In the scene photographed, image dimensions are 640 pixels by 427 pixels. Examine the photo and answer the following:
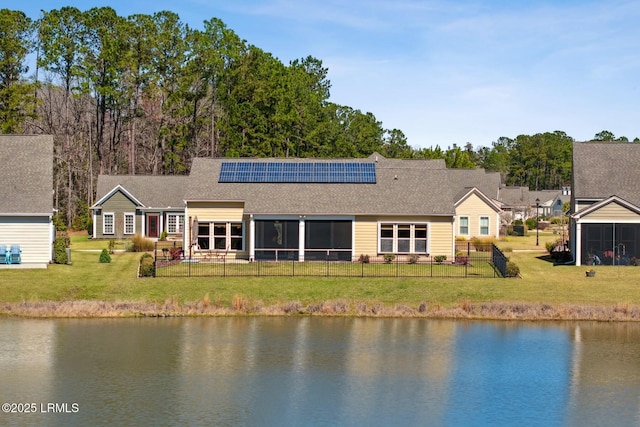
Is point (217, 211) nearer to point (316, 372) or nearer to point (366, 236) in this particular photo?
point (366, 236)

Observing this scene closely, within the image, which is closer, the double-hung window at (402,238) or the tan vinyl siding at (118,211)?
the double-hung window at (402,238)

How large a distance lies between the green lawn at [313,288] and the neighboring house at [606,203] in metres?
3.33

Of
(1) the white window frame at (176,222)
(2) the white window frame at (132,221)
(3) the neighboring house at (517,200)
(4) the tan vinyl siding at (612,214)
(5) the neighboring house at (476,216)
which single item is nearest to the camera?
(4) the tan vinyl siding at (612,214)

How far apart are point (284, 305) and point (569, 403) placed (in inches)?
590

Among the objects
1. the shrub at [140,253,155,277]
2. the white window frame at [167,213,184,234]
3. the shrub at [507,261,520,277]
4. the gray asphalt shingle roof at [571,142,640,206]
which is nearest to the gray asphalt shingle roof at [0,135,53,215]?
the shrub at [140,253,155,277]

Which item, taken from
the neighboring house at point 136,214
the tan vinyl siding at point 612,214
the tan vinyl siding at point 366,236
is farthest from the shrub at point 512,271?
the neighboring house at point 136,214

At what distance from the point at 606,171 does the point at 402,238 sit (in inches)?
519

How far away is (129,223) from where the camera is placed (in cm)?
6488

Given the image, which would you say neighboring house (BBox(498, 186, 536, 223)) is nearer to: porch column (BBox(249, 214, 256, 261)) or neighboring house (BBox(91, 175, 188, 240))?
neighboring house (BBox(91, 175, 188, 240))

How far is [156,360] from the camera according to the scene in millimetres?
28125

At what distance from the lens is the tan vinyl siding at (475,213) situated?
67.4 m

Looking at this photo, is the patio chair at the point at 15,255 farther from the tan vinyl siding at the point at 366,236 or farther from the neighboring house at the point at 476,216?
the neighboring house at the point at 476,216

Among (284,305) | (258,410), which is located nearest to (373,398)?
(258,410)

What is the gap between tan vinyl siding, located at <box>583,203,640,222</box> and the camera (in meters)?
45.8
